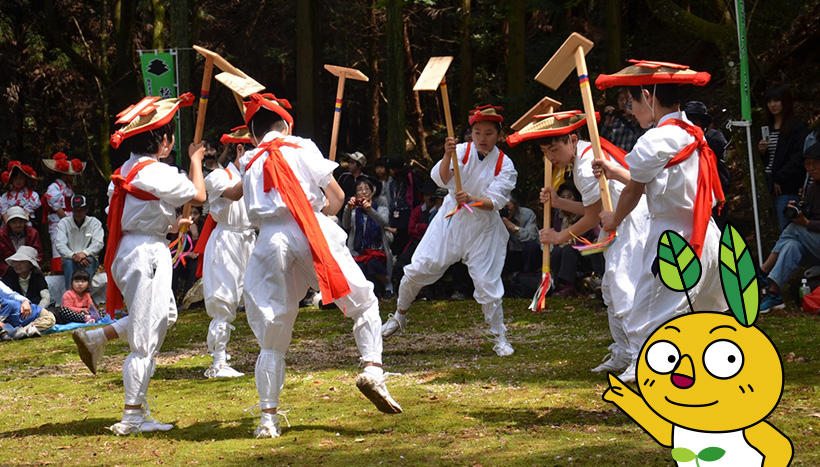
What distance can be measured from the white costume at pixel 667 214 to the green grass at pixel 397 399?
72cm

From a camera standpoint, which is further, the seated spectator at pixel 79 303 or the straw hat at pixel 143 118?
the seated spectator at pixel 79 303

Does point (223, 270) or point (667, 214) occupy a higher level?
point (667, 214)

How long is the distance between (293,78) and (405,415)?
2312cm

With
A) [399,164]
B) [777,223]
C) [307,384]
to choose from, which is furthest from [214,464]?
[399,164]

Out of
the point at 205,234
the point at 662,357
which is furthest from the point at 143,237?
the point at 662,357

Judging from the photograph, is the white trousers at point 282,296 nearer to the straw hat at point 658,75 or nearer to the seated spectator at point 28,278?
the straw hat at point 658,75

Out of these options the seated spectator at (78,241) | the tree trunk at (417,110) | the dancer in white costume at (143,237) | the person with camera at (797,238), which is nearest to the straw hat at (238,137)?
the dancer in white costume at (143,237)

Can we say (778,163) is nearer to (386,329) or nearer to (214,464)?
(386,329)

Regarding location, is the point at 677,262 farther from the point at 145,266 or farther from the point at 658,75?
Answer: the point at 145,266

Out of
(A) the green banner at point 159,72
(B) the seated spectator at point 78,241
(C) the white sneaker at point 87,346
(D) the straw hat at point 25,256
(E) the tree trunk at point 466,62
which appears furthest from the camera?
(E) the tree trunk at point 466,62

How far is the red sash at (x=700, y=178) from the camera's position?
5848mm

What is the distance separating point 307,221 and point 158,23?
15.2 metres

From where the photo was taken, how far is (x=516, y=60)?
60.7 ft

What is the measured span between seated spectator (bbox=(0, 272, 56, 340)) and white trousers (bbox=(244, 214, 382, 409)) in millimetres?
7492
